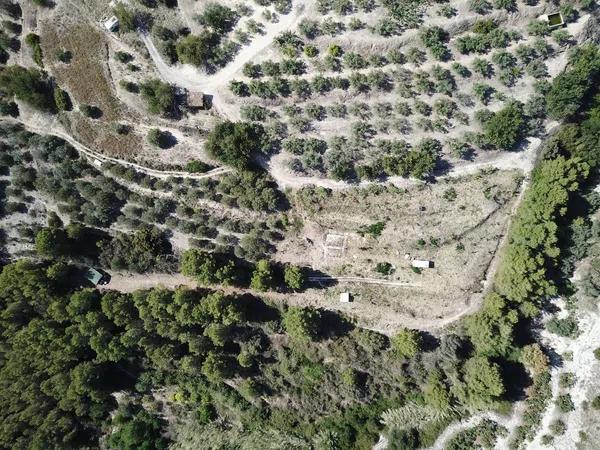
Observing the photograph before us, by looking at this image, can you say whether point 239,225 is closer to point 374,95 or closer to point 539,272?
point 374,95

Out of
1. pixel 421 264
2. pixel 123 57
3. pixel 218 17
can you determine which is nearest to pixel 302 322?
pixel 421 264

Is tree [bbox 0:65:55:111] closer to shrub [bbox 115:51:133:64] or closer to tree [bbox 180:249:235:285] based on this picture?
shrub [bbox 115:51:133:64]

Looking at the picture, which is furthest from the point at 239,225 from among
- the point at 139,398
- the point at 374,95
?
the point at 139,398

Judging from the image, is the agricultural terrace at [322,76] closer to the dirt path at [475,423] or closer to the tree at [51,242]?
the tree at [51,242]

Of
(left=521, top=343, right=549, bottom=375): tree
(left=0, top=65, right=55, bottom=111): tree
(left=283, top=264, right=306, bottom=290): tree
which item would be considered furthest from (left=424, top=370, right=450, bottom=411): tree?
(left=0, top=65, right=55, bottom=111): tree

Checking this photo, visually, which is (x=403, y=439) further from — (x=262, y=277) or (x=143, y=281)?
(x=143, y=281)

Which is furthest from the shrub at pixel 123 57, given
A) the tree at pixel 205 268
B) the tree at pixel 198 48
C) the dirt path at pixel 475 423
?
the dirt path at pixel 475 423
